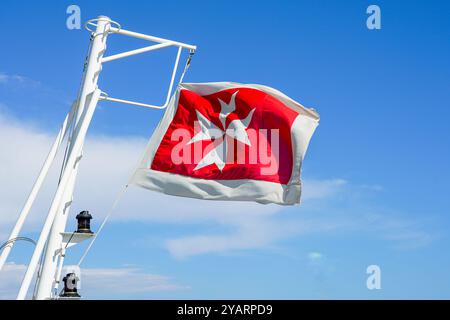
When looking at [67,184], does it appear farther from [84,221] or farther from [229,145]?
[229,145]

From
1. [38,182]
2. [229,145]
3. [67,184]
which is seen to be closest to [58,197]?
[67,184]

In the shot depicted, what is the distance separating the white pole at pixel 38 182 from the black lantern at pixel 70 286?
120 cm

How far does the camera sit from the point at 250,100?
14750 mm

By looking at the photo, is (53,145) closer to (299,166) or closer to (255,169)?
(255,169)

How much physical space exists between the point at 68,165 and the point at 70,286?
238 cm

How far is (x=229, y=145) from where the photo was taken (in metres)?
14.5

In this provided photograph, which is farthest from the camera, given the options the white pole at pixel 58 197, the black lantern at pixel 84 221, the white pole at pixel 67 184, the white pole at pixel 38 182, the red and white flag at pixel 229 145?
the red and white flag at pixel 229 145

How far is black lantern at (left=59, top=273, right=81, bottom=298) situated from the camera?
11637 millimetres

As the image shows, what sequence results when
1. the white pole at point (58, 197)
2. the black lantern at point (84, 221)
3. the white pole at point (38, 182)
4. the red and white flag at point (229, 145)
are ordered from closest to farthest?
the white pole at point (58, 197), the white pole at point (38, 182), the black lantern at point (84, 221), the red and white flag at point (229, 145)

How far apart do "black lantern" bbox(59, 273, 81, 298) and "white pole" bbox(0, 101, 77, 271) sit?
1.20 metres

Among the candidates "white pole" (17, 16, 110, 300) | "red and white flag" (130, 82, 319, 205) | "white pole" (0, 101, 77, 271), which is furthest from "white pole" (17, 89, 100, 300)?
"red and white flag" (130, 82, 319, 205)

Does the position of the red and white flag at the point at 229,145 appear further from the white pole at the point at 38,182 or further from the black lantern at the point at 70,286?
the black lantern at the point at 70,286

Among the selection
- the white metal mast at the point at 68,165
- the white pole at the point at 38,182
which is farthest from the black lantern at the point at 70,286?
the white pole at the point at 38,182

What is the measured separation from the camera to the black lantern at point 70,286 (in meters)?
11.6
